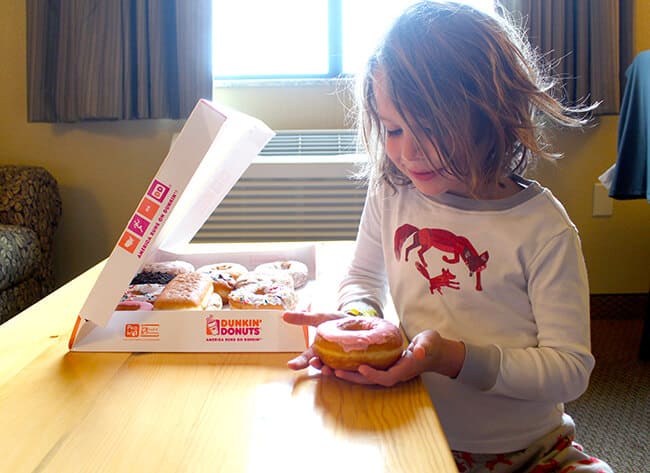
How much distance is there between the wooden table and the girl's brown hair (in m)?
0.35

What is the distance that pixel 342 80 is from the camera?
2.83m

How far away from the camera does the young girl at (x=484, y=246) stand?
890 millimetres

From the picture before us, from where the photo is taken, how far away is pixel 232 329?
2.87 feet

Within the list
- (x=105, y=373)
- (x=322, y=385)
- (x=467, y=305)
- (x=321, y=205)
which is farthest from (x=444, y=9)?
(x=321, y=205)

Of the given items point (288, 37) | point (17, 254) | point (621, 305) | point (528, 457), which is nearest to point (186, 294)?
point (528, 457)

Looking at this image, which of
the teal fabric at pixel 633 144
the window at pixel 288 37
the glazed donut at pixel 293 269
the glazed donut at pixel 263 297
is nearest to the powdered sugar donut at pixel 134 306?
the glazed donut at pixel 263 297

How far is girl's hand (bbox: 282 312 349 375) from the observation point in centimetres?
80

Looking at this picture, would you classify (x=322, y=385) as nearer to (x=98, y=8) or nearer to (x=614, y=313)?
(x=98, y=8)

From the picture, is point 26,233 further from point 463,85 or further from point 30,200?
point 463,85

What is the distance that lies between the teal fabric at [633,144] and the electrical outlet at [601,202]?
612 millimetres

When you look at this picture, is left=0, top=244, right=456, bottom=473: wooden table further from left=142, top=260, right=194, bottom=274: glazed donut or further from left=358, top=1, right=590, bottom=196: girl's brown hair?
left=358, top=1, right=590, bottom=196: girl's brown hair

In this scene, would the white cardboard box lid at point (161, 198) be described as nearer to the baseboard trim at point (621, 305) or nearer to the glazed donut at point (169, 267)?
the glazed donut at point (169, 267)

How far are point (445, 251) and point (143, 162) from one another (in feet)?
6.74

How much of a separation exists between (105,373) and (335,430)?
30 cm
